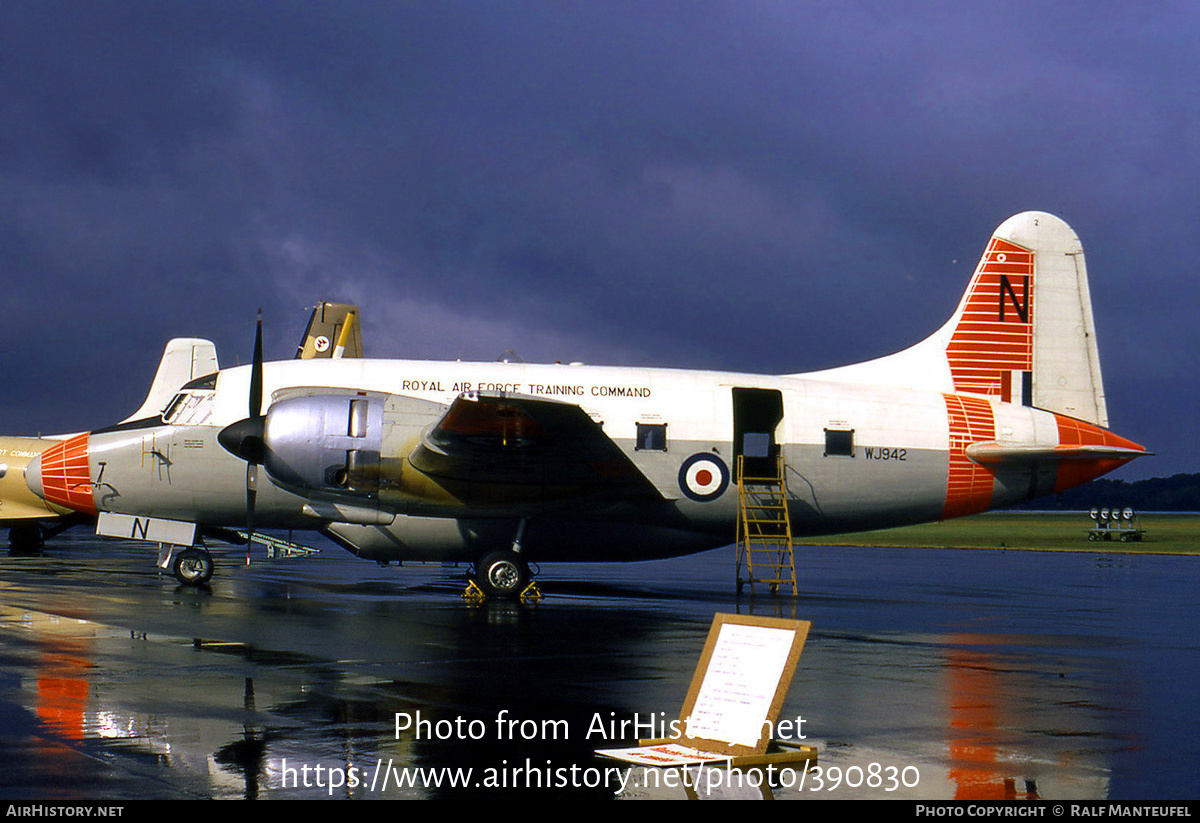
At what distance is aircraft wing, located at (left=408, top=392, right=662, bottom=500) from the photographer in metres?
19.5

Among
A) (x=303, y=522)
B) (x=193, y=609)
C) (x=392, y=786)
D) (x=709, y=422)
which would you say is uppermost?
(x=709, y=422)

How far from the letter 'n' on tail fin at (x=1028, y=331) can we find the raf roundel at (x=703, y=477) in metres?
6.08

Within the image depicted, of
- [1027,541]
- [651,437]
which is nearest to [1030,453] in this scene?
[651,437]

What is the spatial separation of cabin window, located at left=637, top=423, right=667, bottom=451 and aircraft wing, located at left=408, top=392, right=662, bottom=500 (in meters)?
0.54

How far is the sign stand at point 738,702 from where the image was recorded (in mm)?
7840

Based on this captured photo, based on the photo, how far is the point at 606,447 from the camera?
2158cm

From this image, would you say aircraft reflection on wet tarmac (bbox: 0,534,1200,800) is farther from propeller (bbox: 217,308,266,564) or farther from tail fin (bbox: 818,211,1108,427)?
tail fin (bbox: 818,211,1108,427)

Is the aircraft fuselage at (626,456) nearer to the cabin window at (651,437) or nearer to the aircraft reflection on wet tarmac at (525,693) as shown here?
the cabin window at (651,437)

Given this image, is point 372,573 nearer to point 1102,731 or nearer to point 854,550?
point 1102,731

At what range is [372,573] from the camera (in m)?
32.4

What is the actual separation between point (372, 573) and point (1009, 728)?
24.9m

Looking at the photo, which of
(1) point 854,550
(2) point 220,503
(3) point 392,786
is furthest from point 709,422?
(1) point 854,550

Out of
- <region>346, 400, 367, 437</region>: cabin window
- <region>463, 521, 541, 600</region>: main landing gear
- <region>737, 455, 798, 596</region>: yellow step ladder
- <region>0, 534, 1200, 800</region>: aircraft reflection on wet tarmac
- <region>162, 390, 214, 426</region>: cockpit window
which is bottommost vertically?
<region>0, 534, 1200, 800</region>: aircraft reflection on wet tarmac

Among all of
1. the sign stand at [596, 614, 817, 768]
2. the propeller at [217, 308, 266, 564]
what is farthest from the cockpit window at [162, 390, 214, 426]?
the sign stand at [596, 614, 817, 768]
